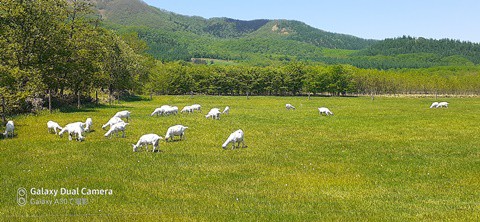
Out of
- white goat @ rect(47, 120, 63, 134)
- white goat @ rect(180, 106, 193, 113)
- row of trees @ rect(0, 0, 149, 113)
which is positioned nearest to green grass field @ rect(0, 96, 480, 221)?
white goat @ rect(47, 120, 63, 134)

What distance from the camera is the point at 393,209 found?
12.3m

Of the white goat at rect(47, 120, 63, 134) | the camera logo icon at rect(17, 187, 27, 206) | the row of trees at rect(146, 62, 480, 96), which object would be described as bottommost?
the camera logo icon at rect(17, 187, 27, 206)

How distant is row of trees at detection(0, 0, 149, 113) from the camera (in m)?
39.7

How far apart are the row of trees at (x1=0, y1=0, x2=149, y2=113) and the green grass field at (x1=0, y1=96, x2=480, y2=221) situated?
13.0 m

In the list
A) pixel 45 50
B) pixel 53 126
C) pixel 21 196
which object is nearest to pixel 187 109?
pixel 45 50

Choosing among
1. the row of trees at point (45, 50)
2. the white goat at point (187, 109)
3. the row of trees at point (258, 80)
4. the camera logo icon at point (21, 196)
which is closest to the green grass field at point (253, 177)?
the camera logo icon at point (21, 196)

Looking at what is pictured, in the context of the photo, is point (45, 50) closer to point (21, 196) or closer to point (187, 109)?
point (187, 109)

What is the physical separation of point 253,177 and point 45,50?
137ft

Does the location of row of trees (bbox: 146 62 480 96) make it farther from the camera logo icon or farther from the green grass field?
the camera logo icon

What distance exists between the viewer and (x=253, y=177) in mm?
Result: 16734

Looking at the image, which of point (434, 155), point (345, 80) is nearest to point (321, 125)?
point (434, 155)

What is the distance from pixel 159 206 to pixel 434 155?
16718 mm

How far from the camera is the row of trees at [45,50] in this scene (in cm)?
3972

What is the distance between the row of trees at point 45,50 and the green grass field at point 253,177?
1295 centimetres
